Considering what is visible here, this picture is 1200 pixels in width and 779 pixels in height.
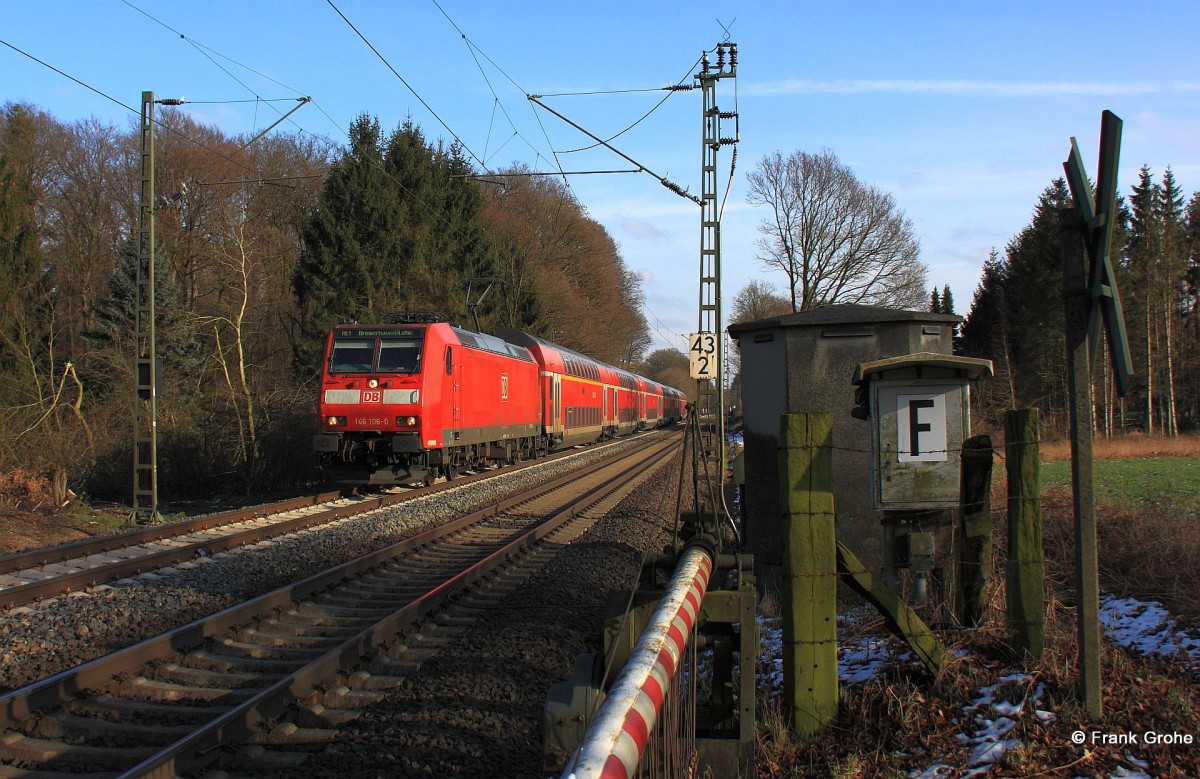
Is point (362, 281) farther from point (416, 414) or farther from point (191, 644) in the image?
point (191, 644)

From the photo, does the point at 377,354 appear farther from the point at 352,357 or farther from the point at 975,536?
the point at 975,536

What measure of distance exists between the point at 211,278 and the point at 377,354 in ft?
65.1

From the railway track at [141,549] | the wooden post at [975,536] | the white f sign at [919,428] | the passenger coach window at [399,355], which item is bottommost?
the railway track at [141,549]

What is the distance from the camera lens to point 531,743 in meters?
4.74

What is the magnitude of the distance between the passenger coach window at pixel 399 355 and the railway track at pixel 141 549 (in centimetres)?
254

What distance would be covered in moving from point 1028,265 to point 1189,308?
957 centimetres

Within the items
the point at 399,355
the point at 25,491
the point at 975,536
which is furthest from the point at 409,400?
the point at 975,536

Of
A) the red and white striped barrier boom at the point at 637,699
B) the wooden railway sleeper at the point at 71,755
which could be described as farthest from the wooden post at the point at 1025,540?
the wooden railway sleeper at the point at 71,755

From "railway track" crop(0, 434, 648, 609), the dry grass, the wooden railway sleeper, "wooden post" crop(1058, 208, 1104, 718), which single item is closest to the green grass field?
"wooden post" crop(1058, 208, 1104, 718)

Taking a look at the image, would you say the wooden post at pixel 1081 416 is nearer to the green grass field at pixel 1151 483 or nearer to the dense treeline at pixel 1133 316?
the green grass field at pixel 1151 483

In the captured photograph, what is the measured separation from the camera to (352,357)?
1658 centimetres

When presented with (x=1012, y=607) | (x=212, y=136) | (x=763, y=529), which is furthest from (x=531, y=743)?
(x=212, y=136)

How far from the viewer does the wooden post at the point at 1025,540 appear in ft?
14.8

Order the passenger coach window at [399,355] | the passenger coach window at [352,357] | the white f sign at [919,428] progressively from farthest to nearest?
the passenger coach window at [352,357]
the passenger coach window at [399,355]
the white f sign at [919,428]
